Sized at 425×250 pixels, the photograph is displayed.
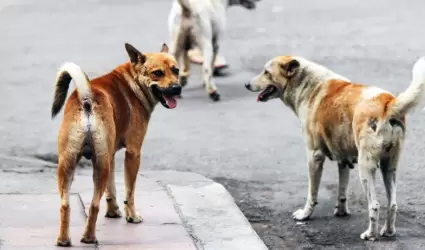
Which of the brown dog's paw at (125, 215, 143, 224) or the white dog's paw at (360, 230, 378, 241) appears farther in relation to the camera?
the brown dog's paw at (125, 215, 143, 224)

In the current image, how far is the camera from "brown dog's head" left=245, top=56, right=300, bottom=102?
8938 millimetres

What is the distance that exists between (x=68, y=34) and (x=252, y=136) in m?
6.56

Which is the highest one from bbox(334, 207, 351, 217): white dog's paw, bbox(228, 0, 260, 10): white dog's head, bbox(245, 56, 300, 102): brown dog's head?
bbox(245, 56, 300, 102): brown dog's head

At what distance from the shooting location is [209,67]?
13.2 m

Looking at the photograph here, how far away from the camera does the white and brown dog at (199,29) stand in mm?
12984

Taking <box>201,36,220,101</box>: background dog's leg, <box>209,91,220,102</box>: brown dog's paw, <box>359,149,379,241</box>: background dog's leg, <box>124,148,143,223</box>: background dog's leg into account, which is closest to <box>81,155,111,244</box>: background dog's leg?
<box>124,148,143,223</box>: background dog's leg

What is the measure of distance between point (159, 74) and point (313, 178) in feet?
5.36

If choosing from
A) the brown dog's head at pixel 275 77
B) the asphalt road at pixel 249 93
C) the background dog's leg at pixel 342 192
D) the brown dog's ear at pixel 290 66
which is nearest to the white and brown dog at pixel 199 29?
the asphalt road at pixel 249 93

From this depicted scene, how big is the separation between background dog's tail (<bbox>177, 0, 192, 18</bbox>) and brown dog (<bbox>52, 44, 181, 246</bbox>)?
428 cm

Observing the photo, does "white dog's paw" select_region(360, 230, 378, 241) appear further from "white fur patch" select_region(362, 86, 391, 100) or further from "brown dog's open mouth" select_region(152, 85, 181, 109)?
"brown dog's open mouth" select_region(152, 85, 181, 109)

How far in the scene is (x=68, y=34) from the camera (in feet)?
57.1

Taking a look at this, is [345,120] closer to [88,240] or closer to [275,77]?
[275,77]

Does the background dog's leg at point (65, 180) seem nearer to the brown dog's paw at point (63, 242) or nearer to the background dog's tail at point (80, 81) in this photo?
the brown dog's paw at point (63, 242)

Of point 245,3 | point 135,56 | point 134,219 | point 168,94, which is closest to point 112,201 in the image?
point 134,219
